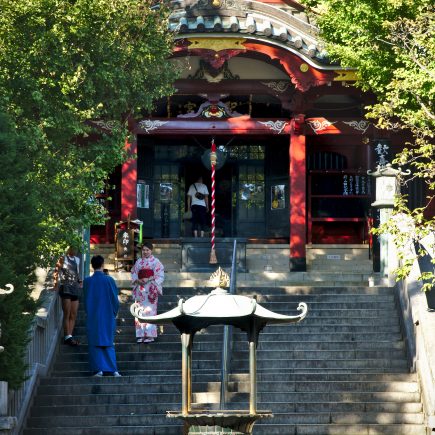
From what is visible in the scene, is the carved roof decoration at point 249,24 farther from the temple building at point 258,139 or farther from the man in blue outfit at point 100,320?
the man in blue outfit at point 100,320

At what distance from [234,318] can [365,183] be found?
16871mm

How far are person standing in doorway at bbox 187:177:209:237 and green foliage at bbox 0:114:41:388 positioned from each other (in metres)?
11.6

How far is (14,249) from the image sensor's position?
1652 cm

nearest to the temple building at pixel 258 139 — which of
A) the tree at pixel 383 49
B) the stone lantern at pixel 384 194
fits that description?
the tree at pixel 383 49

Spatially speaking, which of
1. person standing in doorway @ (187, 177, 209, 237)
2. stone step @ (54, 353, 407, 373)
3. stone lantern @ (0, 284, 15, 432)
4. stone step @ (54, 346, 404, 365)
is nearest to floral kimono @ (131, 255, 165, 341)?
stone step @ (54, 346, 404, 365)

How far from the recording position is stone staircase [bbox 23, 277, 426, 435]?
1756cm

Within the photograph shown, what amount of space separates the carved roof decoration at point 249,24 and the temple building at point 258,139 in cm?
2

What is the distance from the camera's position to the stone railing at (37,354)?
16531 mm

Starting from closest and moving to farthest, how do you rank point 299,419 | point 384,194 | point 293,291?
point 299,419 < point 293,291 < point 384,194

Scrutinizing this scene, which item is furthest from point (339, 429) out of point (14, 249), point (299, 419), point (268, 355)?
point (14, 249)

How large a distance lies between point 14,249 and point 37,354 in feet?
8.07

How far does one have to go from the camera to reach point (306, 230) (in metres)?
29.8

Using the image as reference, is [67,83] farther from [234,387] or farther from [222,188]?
[222,188]

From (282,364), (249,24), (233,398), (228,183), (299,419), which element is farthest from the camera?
(228,183)
